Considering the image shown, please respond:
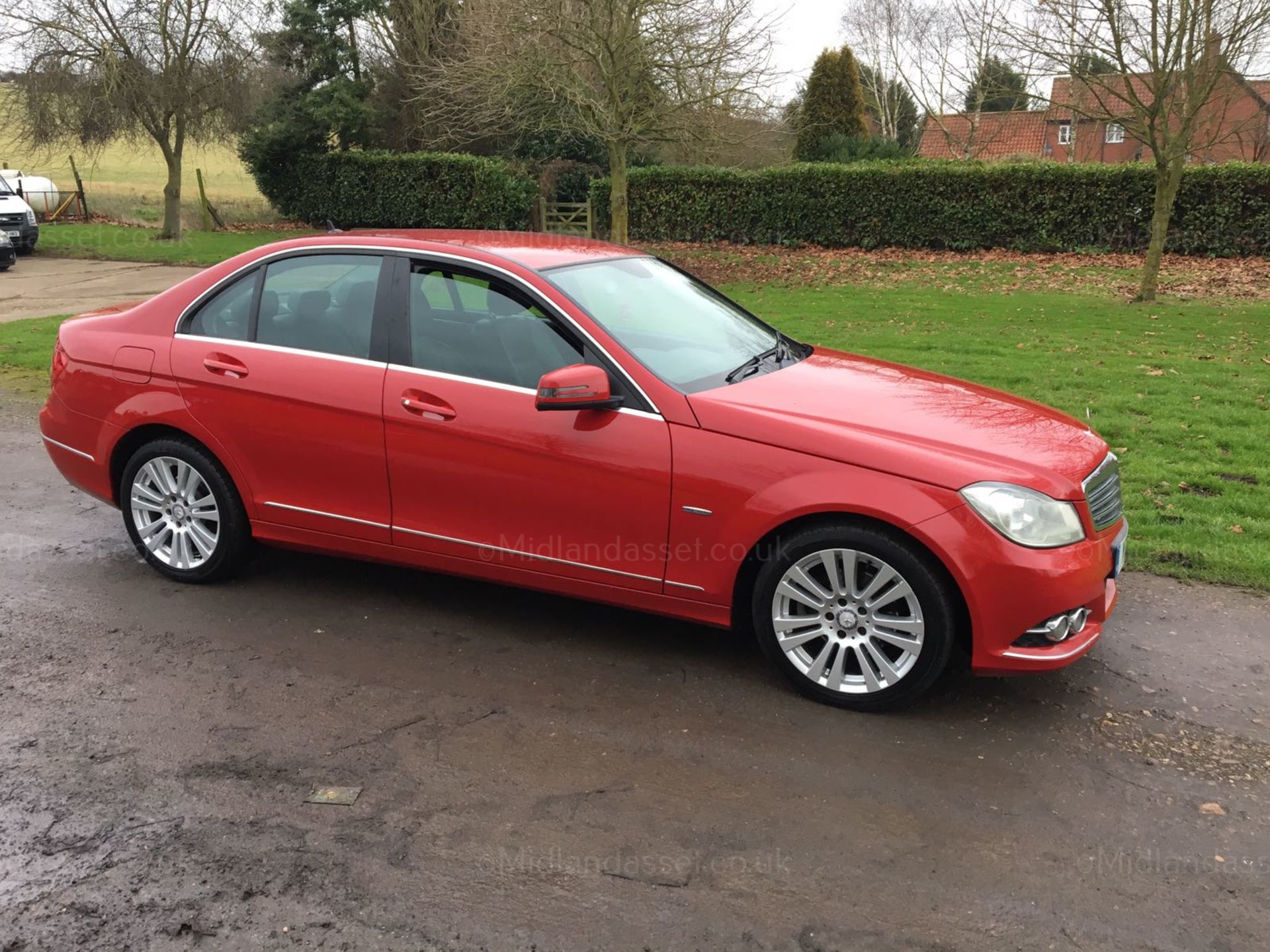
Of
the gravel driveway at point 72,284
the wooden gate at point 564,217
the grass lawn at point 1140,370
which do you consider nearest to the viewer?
the grass lawn at point 1140,370

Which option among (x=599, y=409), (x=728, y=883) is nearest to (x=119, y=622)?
(x=599, y=409)

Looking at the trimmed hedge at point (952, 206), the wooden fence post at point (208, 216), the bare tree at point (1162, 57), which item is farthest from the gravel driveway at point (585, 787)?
the wooden fence post at point (208, 216)

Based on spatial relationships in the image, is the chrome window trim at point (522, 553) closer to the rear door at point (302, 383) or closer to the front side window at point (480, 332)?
the rear door at point (302, 383)

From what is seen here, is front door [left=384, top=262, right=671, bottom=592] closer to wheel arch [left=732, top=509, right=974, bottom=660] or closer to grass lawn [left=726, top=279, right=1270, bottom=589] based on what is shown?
wheel arch [left=732, top=509, right=974, bottom=660]

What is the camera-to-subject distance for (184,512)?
5.03 meters

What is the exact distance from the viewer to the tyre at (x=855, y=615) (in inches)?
146

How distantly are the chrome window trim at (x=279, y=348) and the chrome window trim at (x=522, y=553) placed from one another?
2.41ft

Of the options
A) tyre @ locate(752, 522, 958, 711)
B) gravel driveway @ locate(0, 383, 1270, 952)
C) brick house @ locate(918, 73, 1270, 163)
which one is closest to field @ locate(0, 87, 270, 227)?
brick house @ locate(918, 73, 1270, 163)

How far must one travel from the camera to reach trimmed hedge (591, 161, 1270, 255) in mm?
20078

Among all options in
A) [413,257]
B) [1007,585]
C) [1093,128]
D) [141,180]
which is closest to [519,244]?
[413,257]

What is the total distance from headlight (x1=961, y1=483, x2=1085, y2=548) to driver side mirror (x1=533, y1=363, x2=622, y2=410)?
4.50 feet

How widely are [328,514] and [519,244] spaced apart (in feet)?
5.00

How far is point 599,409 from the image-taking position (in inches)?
161

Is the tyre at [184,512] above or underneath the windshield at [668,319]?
underneath
